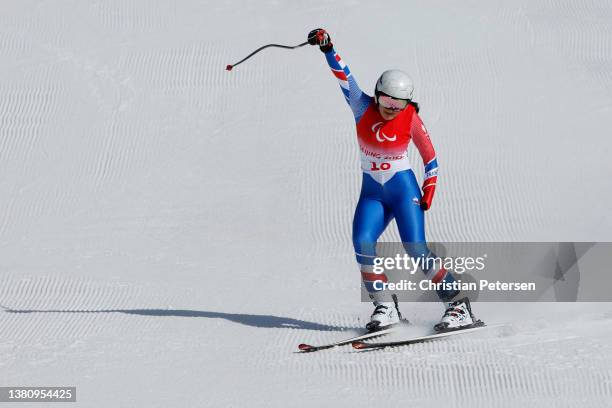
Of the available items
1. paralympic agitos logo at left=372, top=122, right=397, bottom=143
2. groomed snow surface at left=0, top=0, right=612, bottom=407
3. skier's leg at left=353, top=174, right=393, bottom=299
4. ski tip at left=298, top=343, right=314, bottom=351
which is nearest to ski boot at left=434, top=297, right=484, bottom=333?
groomed snow surface at left=0, top=0, right=612, bottom=407

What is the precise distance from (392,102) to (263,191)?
417 centimetres

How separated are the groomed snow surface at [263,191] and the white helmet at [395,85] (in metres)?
1.85

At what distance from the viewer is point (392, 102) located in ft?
28.0

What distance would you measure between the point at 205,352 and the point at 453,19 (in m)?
8.56

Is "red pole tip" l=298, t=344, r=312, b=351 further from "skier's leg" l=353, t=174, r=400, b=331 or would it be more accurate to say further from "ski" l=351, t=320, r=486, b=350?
"skier's leg" l=353, t=174, r=400, b=331

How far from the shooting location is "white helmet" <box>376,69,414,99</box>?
8484 millimetres

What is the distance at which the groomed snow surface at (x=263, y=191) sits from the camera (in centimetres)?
805

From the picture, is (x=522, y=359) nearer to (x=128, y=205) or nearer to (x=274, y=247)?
(x=274, y=247)

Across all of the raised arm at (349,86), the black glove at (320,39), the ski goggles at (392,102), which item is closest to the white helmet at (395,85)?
the ski goggles at (392,102)

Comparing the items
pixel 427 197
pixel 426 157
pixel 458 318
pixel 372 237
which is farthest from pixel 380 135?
pixel 458 318

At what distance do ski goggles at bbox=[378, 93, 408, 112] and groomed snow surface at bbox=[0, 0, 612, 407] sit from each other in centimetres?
176

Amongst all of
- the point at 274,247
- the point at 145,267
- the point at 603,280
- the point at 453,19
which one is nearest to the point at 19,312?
the point at 145,267

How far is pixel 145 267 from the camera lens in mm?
10914

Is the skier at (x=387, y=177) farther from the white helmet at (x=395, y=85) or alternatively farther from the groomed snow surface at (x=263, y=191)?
the groomed snow surface at (x=263, y=191)
